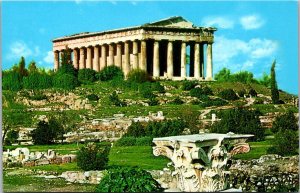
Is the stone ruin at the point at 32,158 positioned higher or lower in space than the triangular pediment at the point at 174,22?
lower

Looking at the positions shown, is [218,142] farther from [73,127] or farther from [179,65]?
[179,65]

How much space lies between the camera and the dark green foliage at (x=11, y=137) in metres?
26.0

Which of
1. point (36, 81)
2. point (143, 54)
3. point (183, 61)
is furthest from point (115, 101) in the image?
point (183, 61)

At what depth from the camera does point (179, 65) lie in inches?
1736

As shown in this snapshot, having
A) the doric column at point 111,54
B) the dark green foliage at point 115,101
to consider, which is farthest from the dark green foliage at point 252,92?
the doric column at point 111,54

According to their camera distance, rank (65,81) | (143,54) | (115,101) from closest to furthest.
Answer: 1. (115,101)
2. (65,81)
3. (143,54)

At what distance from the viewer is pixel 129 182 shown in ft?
51.0

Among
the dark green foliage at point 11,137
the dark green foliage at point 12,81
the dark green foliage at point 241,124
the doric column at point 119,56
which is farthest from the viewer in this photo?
the doric column at point 119,56

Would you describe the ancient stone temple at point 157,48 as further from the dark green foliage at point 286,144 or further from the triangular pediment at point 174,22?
the dark green foliage at point 286,144

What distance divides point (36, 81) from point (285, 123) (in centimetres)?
1485

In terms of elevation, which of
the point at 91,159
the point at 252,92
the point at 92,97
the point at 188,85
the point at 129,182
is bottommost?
the point at 129,182

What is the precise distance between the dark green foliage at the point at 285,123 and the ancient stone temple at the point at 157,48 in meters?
14.7

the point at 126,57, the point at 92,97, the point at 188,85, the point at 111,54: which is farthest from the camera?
the point at 111,54

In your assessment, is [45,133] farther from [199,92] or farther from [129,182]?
[129,182]
